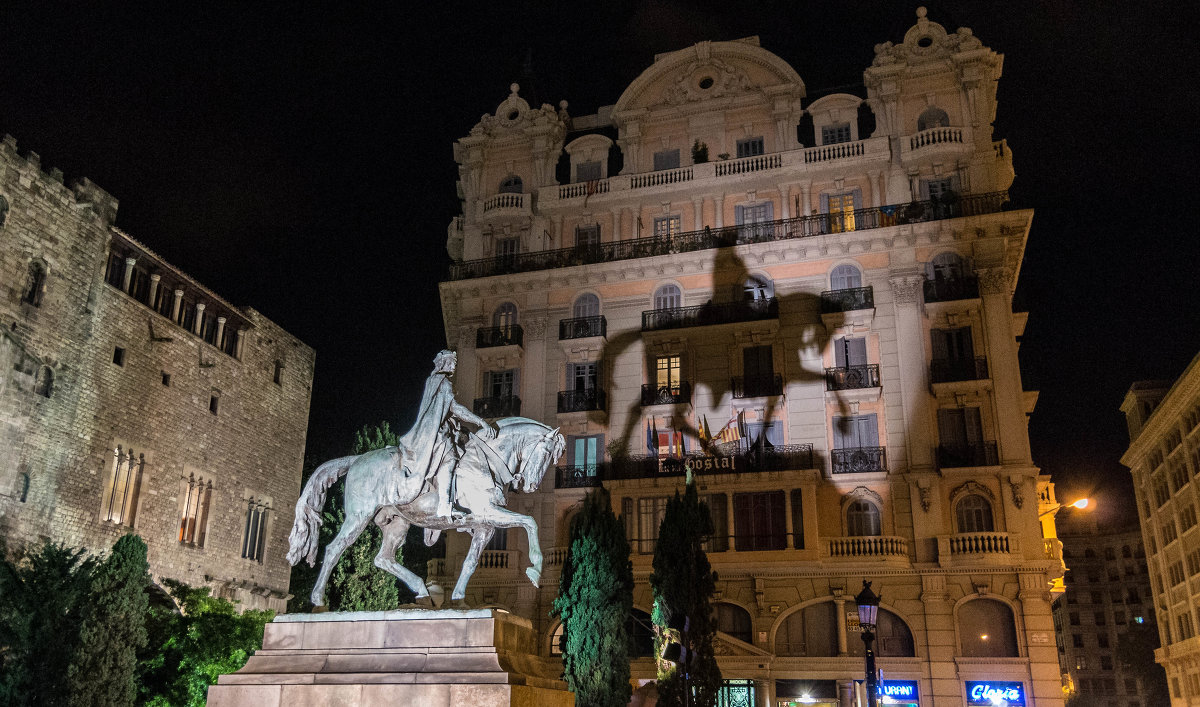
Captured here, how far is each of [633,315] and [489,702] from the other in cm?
2806

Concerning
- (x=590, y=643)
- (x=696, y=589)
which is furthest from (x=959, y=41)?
(x=590, y=643)

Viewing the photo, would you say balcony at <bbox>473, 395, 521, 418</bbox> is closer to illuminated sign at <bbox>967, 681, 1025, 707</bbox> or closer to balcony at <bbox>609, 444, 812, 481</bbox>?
balcony at <bbox>609, 444, 812, 481</bbox>

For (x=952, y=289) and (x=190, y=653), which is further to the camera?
(x=952, y=289)

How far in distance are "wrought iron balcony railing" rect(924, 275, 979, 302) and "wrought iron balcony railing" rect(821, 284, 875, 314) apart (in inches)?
79.1

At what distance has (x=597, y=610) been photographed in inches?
919

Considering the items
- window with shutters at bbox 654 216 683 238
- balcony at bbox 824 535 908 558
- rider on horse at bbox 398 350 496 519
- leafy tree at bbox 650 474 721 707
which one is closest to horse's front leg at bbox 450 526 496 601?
rider on horse at bbox 398 350 496 519

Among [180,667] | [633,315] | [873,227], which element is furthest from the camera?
[633,315]

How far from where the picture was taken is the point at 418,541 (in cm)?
4309

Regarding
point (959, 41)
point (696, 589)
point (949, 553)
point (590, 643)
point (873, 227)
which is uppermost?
point (959, 41)

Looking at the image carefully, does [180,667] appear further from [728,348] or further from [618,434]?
[728,348]

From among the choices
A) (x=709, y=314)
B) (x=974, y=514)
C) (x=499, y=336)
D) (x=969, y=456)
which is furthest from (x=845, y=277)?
(x=499, y=336)

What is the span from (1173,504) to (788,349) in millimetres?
33101

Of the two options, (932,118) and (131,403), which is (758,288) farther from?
(131,403)

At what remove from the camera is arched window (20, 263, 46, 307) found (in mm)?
30047
